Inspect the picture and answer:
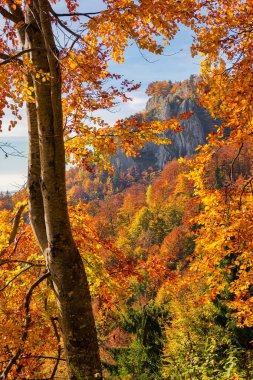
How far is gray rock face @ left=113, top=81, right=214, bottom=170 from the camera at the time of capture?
14800 cm

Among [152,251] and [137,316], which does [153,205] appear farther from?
[137,316]

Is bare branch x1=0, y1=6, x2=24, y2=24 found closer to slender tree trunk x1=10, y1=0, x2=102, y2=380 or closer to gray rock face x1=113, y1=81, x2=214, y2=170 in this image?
slender tree trunk x1=10, y1=0, x2=102, y2=380

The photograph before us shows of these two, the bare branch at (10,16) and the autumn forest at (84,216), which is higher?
the bare branch at (10,16)

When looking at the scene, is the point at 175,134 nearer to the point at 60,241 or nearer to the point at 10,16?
the point at 10,16

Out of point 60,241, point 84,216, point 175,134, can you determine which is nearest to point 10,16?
point 60,241

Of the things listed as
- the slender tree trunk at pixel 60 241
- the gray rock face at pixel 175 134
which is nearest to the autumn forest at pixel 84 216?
the slender tree trunk at pixel 60 241

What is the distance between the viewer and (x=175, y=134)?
15362 cm

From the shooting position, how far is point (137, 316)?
10.3 m

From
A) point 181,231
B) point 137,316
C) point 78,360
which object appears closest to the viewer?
point 78,360

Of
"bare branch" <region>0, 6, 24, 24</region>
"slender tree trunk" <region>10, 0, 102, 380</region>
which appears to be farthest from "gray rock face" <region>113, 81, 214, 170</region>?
"slender tree trunk" <region>10, 0, 102, 380</region>

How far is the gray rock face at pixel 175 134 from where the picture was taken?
148 m

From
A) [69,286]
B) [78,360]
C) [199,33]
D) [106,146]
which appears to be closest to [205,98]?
[199,33]

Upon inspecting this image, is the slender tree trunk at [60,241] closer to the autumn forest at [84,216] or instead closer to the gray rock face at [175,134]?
the autumn forest at [84,216]

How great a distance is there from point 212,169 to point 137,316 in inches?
2434
